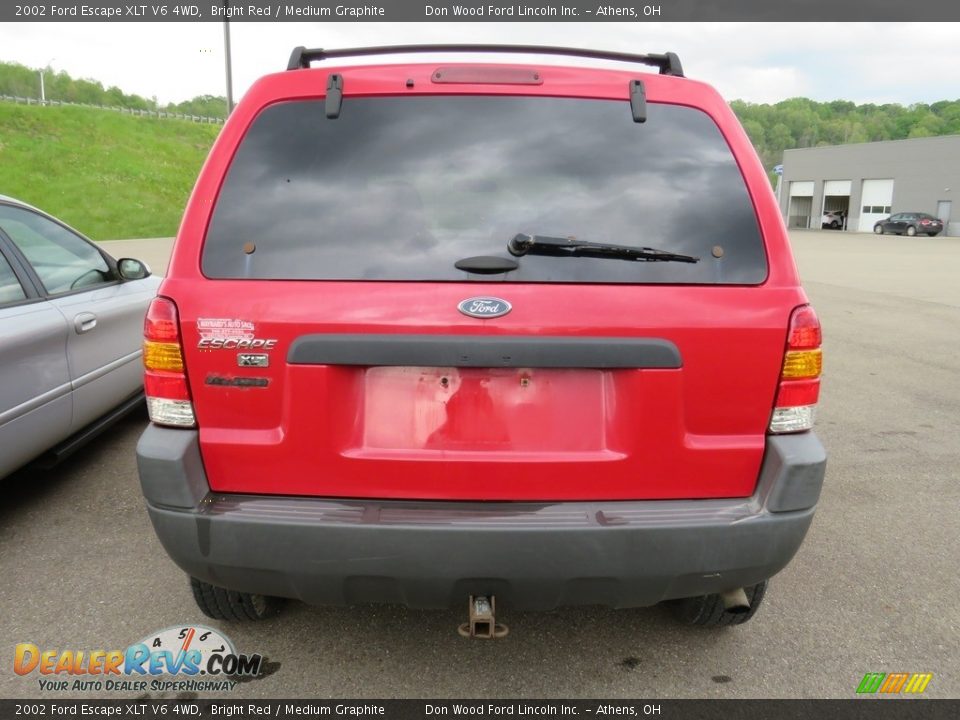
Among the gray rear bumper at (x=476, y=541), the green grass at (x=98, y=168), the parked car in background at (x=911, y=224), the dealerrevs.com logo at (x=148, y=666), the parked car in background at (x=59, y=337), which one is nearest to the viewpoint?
the gray rear bumper at (x=476, y=541)

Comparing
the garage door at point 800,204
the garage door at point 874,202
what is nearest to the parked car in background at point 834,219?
the garage door at point 874,202

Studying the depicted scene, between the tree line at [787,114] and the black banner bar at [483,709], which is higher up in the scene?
the tree line at [787,114]

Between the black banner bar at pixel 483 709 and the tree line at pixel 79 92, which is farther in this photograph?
the tree line at pixel 79 92

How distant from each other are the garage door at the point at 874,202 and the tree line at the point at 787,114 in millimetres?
50634

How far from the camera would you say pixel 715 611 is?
8.43ft

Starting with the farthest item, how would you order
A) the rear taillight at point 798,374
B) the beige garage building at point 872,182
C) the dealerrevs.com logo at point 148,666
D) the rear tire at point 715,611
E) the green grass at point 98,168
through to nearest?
1. the beige garage building at point 872,182
2. the green grass at point 98,168
3. the rear tire at point 715,611
4. the dealerrevs.com logo at point 148,666
5. the rear taillight at point 798,374

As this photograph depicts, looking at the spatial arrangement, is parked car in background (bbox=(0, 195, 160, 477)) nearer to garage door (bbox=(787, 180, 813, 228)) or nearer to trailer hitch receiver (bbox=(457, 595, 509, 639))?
trailer hitch receiver (bbox=(457, 595, 509, 639))

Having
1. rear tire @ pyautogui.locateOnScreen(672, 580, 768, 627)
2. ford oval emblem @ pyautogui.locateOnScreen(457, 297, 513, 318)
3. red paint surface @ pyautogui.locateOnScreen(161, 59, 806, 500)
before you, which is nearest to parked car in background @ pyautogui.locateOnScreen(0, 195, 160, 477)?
red paint surface @ pyautogui.locateOnScreen(161, 59, 806, 500)

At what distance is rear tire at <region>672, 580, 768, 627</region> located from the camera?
253 cm

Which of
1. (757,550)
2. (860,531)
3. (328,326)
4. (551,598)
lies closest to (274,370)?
(328,326)

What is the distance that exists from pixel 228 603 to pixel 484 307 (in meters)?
1.50

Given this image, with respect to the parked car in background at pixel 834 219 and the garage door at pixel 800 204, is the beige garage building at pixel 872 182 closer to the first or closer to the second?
the garage door at pixel 800 204

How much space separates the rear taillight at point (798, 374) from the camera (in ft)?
6.75

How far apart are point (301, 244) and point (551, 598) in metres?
1.26
